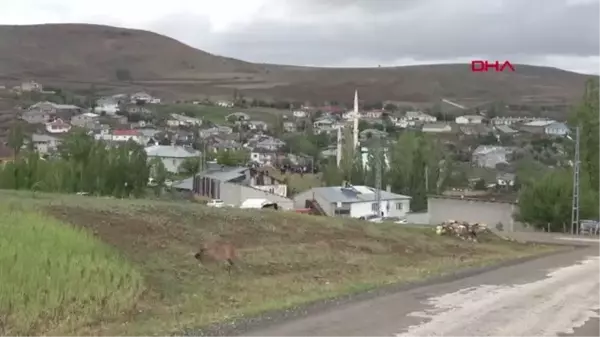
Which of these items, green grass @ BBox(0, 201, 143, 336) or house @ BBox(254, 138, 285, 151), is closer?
green grass @ BBox(0, 201, 143, 336)

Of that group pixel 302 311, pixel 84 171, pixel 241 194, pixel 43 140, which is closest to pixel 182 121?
pixel 43 140

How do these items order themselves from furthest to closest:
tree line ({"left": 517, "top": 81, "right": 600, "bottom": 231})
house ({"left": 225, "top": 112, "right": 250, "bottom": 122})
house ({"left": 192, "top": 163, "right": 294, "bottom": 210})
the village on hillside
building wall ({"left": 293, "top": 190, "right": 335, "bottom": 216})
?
house ({"left": 225, "top": 112, "right": 250, "bottom": 122})
the village on hillside
house ({"left": 192, "top": 163, "right": 294, "bottom": 210})
building wall ({"left": 293, "top": 190, "right": 335, "bottom": 216})
tree line ({"left": 517, "top": 81, "right": 600, "bottom": 231})

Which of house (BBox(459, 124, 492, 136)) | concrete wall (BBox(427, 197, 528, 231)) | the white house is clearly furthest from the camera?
the white house

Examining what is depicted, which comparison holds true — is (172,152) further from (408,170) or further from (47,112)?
(47,112)

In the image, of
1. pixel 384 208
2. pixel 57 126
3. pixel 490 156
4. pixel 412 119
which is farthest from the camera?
pixel 412 119

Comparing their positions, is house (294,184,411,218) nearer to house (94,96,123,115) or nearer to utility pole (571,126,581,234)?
utility pole (571,126,581,234)

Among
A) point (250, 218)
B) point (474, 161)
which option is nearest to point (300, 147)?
point (474, 161)

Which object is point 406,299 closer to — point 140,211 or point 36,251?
point 36,251

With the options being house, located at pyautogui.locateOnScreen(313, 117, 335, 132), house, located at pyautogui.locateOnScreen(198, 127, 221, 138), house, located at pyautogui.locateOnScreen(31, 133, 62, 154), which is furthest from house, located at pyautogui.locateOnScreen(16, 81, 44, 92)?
house, located at pyautogui.locateOnScreen(31, 133, 62, 154)
